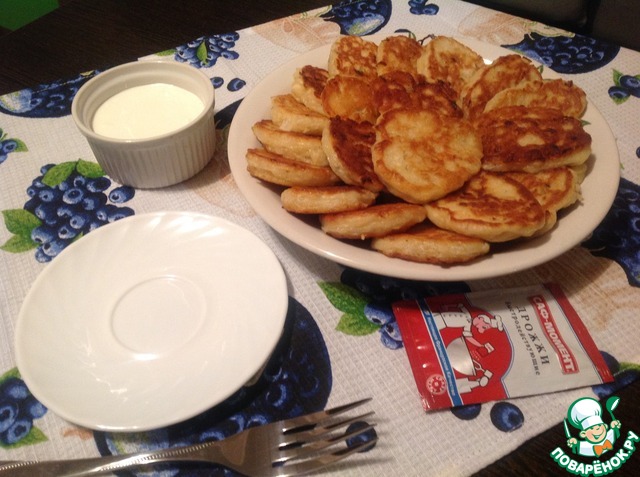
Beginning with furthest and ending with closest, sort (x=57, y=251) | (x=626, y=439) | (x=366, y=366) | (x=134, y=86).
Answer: (x=134, y=86), (x=57, y=251), (x=366, y=366), (x=626, y=439)

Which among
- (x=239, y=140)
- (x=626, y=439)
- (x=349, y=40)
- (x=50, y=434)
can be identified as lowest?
(x=50, y=434)

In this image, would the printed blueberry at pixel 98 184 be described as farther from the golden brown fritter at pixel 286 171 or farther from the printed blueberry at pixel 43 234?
the golden brown fritter at pixel 286 171

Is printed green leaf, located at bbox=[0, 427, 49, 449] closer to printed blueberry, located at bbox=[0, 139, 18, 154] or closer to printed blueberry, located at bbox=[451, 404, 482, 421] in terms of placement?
printed blueberry, located at bbox=[451, 404, 482, 421]

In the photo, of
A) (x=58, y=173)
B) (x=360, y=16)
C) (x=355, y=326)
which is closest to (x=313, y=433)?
(x=355, y=326)

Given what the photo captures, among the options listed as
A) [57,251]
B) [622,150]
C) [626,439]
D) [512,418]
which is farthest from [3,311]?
[622,150]

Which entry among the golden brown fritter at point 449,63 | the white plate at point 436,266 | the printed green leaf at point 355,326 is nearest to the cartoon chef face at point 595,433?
the white plate at point 436,266

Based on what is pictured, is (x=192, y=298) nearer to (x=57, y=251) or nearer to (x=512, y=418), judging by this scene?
(x=57, y=251)

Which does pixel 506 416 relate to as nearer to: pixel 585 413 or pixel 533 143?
pixel 585 413

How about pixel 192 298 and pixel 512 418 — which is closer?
pixel 512 418
